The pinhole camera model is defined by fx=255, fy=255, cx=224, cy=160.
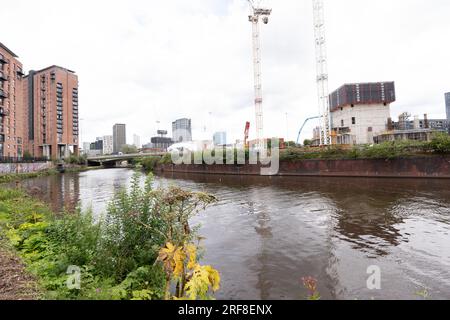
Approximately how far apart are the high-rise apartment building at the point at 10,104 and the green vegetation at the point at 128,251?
2670 inches

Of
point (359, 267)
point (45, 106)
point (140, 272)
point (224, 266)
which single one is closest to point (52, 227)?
point (140, 272)

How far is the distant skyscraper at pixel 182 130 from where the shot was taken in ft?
548

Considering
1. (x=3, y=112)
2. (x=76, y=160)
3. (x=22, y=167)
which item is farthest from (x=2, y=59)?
(x=76, y=160)

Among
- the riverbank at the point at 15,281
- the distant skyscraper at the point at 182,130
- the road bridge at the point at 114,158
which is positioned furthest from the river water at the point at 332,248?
the distant skyscraper at the point at 182,130

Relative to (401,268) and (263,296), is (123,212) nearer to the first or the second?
(263,296)

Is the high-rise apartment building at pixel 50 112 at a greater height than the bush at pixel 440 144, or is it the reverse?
the high-rise apartment building at pixel 50 112

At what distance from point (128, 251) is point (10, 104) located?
256 ft

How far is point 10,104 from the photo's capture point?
6341cm

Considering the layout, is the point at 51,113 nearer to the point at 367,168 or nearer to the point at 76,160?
the point at 76,160

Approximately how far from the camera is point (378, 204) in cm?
1588

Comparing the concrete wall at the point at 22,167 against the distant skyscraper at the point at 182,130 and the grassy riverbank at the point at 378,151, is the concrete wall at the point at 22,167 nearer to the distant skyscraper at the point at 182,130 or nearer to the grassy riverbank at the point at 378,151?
the grassy riverbank at the point at 378,151

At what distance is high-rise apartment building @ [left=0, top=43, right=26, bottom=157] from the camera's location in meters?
59.1

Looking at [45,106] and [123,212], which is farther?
[45,106]
